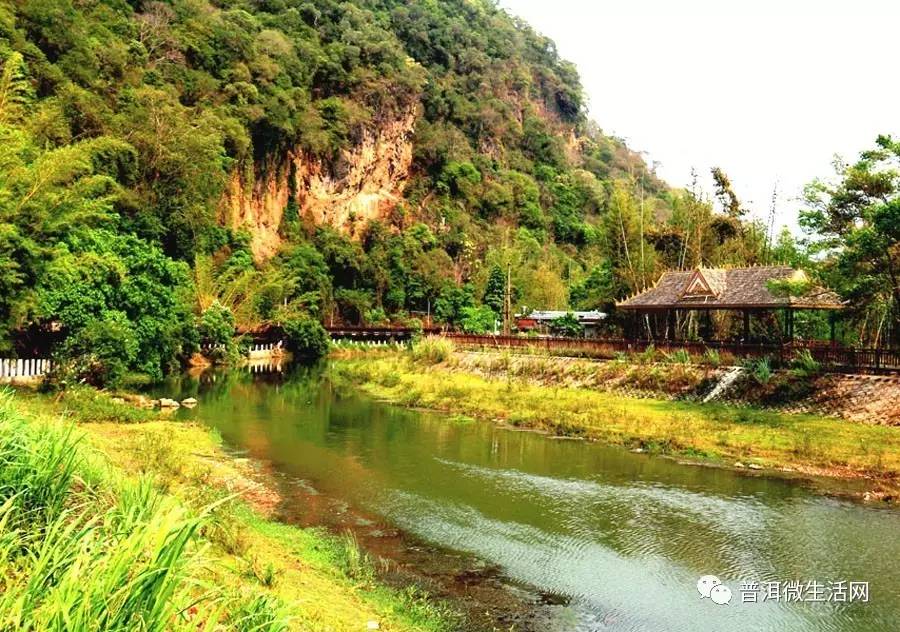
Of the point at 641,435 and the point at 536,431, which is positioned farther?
the point at 536,431

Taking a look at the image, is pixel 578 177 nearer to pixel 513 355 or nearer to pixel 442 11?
pixel 442 11

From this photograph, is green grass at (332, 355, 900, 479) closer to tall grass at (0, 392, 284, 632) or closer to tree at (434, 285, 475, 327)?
tall grass at (0, 392, 284, 632)

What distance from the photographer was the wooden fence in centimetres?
2170

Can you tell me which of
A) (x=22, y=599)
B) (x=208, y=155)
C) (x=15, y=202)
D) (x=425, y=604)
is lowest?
(x=425, y=604)

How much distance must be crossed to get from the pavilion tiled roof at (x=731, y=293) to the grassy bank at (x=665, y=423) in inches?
212

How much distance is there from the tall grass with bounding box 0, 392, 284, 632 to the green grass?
15.5 meters

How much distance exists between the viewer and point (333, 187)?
63.7 metres

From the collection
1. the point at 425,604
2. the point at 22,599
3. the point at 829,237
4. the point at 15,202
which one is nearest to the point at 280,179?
the point at 15,202

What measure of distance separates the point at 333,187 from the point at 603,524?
55.6 metres

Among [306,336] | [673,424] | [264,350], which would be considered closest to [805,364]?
[673,424]

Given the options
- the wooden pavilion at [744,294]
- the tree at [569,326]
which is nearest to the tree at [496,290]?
the tree at [569,326]

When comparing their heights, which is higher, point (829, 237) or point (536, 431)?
point (829, 237)

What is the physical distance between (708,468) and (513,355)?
56.4 ft

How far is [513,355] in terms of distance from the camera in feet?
109
